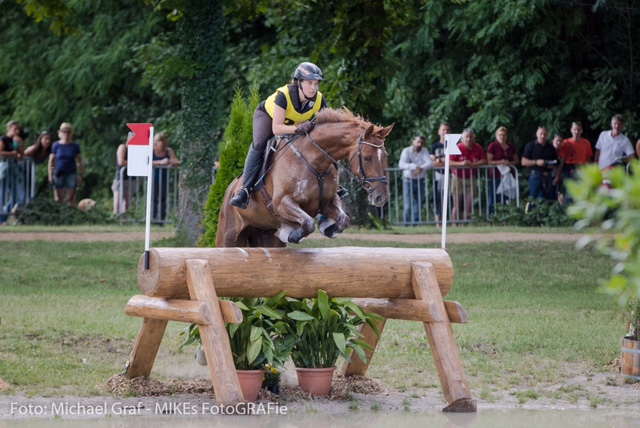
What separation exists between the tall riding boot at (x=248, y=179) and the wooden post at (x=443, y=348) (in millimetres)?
1556

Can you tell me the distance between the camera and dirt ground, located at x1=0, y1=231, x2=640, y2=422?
7.15 m

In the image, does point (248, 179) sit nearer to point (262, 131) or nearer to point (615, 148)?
point (262, 131)

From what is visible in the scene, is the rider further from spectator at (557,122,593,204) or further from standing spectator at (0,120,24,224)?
standing spectator at (0,120,24,224)

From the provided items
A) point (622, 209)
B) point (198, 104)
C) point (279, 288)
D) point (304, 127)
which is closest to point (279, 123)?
point (304, 127)

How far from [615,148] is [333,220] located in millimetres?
12459

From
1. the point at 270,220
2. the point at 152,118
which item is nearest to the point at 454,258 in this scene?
the point at 270,220

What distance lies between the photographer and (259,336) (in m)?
7.45

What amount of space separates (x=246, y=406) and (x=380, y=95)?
11.7 metres

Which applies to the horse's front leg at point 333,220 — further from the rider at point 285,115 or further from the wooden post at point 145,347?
the wooden post at point 145,347

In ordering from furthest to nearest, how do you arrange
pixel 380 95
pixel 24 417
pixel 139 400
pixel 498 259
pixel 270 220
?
pixel 380 95, pixel 498 259, pixel 270 220, pixel 139 400, pixel 24 417

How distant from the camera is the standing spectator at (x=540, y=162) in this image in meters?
19.8

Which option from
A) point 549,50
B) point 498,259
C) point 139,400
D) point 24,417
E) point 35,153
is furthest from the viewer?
point 549,50

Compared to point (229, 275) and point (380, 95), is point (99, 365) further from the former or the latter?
point (380, 95)

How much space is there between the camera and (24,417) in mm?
6922
